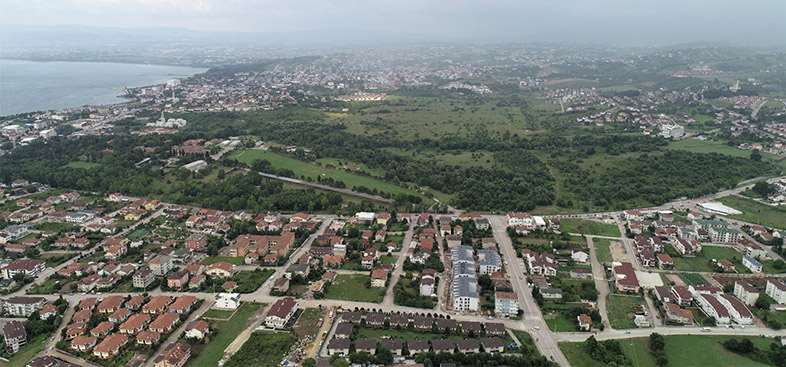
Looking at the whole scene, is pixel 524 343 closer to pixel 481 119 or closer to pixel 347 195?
pixel 347 195

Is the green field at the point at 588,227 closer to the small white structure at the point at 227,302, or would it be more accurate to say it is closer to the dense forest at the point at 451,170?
the dense forest at the point at 451,170

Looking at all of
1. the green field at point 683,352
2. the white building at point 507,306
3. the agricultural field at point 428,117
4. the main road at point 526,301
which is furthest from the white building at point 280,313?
the agricultural field at point 428,117

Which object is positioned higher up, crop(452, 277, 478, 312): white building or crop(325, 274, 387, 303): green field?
crop(452, 277, 478, 312): white building

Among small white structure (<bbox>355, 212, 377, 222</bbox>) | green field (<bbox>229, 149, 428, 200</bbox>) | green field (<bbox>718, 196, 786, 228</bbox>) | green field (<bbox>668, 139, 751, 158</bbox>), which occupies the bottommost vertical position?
small white structure (<bbox>355, 212, 377, 222</bbox>)

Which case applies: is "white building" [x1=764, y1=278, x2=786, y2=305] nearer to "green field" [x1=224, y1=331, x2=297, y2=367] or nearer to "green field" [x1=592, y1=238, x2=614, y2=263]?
"green field" [x1=592, y1=238, x2=614, y2=263]

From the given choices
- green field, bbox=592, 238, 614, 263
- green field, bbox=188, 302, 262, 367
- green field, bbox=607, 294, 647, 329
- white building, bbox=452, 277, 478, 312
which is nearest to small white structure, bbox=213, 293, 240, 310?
green field, bbox=188, 302, 262, 367

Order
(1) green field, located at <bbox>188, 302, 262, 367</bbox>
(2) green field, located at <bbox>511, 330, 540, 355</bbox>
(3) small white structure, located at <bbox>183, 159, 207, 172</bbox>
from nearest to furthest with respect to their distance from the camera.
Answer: (1) green field, located at <bbox>188, 302, 262, 367</bbox>
(2) green field, located at <bbox>511, 330, 540, 355</bbox>
(3) small white structure, located at <bbox>183, 159, 207, 172</bbox>

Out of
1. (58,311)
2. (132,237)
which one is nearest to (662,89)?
(132,237)

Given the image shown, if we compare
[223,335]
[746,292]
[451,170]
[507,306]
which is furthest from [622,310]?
[451,170]

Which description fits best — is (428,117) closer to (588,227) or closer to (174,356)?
(588,227)
